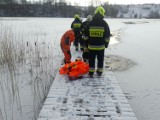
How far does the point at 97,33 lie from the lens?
14.8 ft

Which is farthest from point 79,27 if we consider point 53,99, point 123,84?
point 53,99

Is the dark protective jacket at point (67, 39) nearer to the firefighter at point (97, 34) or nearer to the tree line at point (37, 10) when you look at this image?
the firefighter at point (97, 34)

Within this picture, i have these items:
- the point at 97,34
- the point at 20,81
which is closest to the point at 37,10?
the point at 20,81

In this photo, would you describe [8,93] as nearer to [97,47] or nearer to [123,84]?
[97,47]

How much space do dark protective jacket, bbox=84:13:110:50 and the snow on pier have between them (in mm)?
778

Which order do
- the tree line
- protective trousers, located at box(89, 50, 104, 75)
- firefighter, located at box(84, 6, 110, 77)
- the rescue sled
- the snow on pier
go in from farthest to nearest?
the tree line < protective trousers, located at box(89, 50, 104, 75) < the rescue sled < firefighter, located at box(84, 6, 110, 77) < the snow on pier

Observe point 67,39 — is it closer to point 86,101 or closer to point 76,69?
point 76,69

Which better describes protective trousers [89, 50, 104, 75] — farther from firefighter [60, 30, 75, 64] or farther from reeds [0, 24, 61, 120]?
reeds [0, 24, 61, 120]

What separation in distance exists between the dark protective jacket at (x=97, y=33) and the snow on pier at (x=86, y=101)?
0.78 metres

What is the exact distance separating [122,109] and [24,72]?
3876 mm

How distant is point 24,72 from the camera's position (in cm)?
638

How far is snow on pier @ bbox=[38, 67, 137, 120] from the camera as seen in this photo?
3.12m

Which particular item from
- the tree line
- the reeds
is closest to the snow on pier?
the reeds

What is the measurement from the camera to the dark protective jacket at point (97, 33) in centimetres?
445
